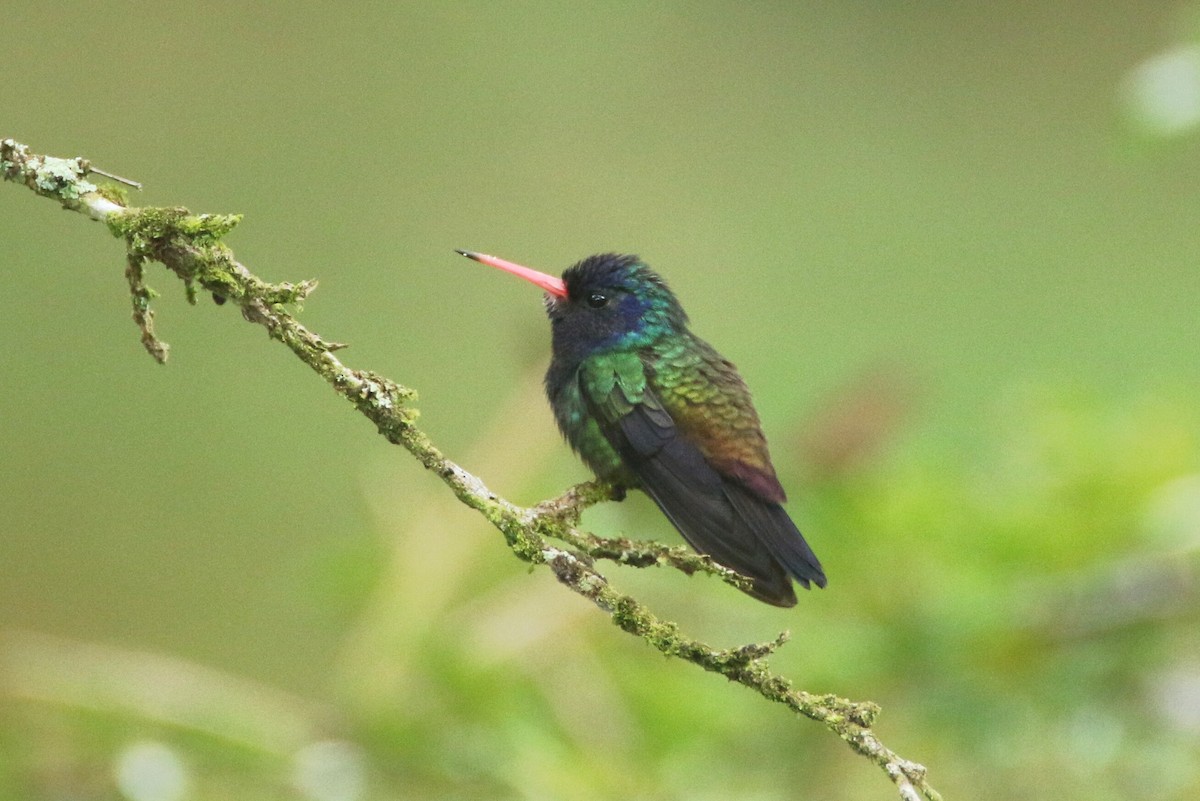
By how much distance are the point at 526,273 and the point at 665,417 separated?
0.98 ft

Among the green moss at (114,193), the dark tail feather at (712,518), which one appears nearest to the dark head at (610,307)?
the dark tail feather at (712,518)

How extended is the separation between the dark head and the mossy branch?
1.01 metres

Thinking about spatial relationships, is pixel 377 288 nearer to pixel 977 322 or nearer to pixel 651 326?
pixel 977 322

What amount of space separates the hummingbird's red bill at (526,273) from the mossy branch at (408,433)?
0.57 metres

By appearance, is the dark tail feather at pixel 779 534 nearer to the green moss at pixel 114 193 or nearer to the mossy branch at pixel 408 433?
the mossy branch at pixel 408 433

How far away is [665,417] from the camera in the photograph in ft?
7.58

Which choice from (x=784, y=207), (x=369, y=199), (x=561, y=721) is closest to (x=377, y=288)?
(x=369, y=199)

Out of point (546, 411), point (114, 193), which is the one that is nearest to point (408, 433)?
point (114, 193)

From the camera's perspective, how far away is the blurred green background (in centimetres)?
298

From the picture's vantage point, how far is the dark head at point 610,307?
2.53 meters

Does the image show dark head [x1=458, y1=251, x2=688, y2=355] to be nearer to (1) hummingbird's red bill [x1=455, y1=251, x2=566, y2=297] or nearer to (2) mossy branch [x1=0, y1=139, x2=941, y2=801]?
(1) hummingbird's red bill [x1=455, y1=251, x2=566, y2=297]

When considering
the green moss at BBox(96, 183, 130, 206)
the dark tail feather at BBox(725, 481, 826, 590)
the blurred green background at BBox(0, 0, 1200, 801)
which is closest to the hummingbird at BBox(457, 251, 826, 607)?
the dark tail feather at BBox(725, 481, 826, 590)

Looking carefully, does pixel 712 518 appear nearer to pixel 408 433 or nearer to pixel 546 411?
pixel 408 433

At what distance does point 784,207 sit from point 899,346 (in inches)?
154
